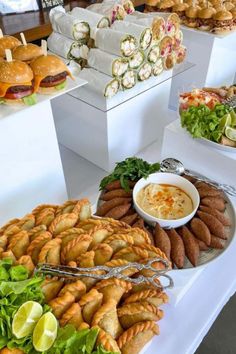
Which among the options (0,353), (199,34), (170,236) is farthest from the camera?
(199,34)

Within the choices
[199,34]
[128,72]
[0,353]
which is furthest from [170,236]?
[199,34]

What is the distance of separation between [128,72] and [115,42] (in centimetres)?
13

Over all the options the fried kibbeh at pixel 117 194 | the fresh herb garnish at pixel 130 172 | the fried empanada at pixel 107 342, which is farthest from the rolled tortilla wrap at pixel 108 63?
the fried empanada at pixel 107 342

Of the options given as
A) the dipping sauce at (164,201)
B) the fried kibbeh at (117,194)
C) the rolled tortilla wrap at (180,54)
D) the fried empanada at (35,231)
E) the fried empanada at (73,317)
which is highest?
the fried empanada at (73,317)

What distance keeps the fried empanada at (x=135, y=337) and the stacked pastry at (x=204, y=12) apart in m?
1.69

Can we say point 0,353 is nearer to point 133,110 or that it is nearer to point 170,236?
point 170,236

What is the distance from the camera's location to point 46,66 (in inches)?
41.3

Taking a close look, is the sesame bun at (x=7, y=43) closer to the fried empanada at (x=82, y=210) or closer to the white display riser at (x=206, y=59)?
the fried empanada at (x=82, y=210)

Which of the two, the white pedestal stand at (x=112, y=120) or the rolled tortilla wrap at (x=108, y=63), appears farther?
the white pedestal stand at (x=112, y=120)

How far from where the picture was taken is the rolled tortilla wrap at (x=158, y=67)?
1475mm

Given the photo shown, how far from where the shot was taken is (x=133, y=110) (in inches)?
60.1

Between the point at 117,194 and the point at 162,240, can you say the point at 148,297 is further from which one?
the point at 117,194

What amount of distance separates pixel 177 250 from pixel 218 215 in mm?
187

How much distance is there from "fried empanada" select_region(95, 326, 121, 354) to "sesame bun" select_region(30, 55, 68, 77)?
785 millimetres
